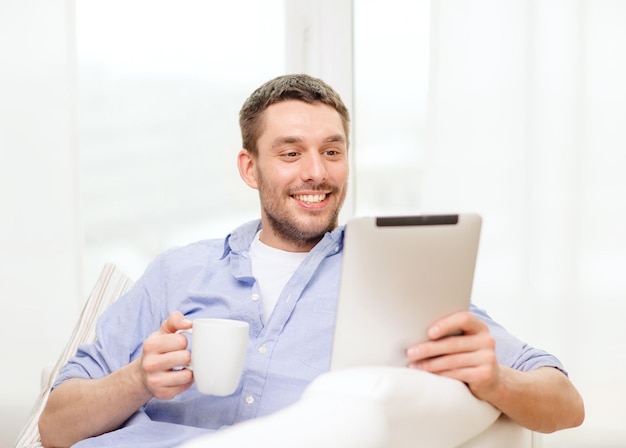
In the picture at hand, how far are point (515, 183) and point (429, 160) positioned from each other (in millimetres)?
294

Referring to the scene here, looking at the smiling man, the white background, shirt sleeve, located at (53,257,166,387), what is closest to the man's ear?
the smiling man

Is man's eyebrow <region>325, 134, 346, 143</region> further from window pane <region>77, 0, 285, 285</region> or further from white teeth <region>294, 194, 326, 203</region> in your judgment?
window pane <region>77, 0, 285, 285</region>

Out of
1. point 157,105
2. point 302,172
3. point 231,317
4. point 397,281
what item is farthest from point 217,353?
point 157,105

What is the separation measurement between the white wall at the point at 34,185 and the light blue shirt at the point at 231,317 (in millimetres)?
1311

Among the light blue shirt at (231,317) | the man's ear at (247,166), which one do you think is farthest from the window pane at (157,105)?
the light blue shirt at (231,317)

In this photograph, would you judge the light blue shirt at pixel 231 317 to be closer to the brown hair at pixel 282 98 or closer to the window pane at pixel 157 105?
the brown hair at pixel 282 98

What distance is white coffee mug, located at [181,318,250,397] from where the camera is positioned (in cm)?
119

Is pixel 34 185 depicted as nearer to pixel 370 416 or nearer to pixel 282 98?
pixel 282 98

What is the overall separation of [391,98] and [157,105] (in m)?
0.90

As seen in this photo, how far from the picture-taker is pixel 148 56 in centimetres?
309

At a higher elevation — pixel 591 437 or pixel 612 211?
pixel 612 211

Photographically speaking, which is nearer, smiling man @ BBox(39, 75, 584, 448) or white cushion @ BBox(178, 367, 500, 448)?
white cushion @ BBox(178, 367, 500, 448)

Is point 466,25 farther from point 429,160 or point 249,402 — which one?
point 249,402

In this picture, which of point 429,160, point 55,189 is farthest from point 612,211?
point 55,189
